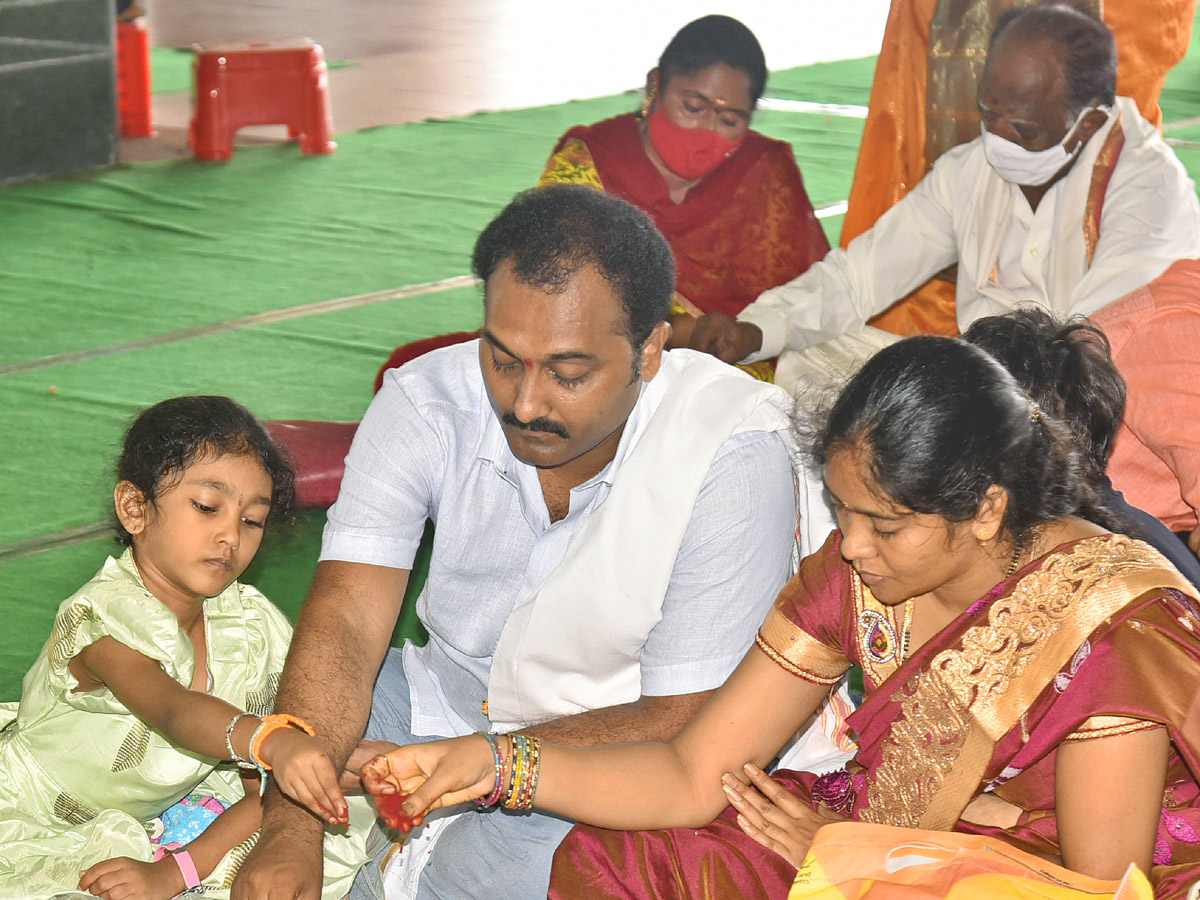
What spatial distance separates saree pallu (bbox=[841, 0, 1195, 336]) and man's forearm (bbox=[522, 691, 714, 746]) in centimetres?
254

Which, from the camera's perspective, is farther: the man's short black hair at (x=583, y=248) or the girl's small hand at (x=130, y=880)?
the girl's small hand at (x=130, y=880)

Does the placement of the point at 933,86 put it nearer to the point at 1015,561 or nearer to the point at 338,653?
the point at 1015,561

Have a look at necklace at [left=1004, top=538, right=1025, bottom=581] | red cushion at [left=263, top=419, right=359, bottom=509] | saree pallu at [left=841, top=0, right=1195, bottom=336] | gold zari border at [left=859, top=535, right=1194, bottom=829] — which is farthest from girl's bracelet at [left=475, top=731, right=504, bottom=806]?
saree pallu at [left=841, top=0, right=1195, bottom=336]

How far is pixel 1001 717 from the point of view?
179 centimetres

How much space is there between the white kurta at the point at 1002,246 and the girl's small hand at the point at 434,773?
1.83 meters

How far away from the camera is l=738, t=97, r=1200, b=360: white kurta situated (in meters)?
3.25

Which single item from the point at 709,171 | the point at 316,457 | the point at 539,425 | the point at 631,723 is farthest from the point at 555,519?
the point at 709,171

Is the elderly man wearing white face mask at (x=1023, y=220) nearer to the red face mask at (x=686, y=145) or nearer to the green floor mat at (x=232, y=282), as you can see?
the red face mask at (x=686, y=145)

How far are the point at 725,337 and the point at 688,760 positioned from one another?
1811 millimetres

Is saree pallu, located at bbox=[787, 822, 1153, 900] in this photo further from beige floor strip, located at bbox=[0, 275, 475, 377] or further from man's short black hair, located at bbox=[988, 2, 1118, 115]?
beige floor strip, located at bbox=[0, 275, 475, 377]

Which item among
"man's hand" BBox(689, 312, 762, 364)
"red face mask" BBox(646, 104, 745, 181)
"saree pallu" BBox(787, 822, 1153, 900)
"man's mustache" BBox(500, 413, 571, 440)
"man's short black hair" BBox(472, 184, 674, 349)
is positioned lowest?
"saree pallu" BBox(787, 822, 1153, 900)

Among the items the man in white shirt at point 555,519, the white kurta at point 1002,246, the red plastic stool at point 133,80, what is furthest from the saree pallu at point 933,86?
the red plastic stool at point 133,80

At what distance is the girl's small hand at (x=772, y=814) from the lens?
1.91 metres

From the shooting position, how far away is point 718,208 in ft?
13.3
